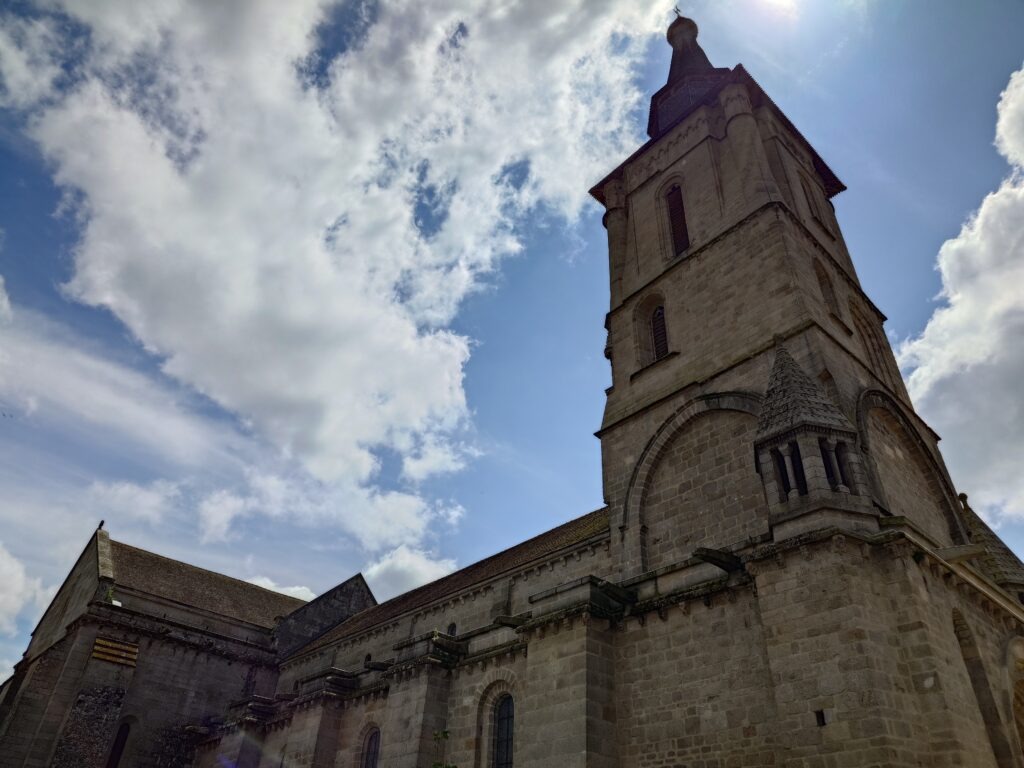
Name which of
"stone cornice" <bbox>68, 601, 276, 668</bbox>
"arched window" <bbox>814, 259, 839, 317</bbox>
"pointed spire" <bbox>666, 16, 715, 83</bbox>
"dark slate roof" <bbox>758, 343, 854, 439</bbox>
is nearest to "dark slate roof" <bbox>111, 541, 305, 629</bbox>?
"stone cornice" <bbox>68, 601, 276, 668</bbox>

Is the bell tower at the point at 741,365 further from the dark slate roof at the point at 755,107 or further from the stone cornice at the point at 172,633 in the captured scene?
the stone cornice at the point at 172,633

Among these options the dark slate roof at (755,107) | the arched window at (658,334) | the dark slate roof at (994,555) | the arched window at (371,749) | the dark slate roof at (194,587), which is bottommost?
the arched window at (371,749)

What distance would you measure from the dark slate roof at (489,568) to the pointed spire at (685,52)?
61.1 feet

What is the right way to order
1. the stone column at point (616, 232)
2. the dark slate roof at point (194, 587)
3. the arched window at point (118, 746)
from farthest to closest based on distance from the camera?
the dark slate roof at point (194, 587) → the arched window at point (118, 746) → the stone column at point (616, 232)

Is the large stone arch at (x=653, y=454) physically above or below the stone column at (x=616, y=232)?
below

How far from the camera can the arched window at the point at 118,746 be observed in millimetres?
24438

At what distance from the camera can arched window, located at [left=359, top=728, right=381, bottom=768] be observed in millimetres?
17656

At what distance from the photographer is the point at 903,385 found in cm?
1905

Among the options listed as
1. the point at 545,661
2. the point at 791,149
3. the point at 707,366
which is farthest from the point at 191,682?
the point at 791,149

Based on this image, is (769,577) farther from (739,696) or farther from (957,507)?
(957,507)

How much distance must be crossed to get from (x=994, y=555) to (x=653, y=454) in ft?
28.5

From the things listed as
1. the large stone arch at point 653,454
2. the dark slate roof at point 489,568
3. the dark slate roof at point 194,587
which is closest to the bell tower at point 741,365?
the large stone arch at point 653,454

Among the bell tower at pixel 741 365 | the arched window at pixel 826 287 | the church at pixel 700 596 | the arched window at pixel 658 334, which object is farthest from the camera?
the arched window at pixel 658 334

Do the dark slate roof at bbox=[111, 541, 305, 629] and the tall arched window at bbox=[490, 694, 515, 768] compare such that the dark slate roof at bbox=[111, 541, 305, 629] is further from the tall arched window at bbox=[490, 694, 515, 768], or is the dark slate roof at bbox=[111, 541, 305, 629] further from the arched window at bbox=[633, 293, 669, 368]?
the arched window at bbox=[633, 293, 669, 368]
